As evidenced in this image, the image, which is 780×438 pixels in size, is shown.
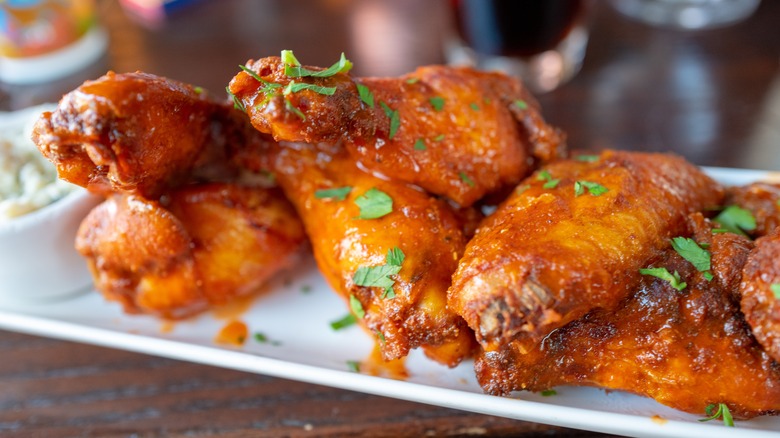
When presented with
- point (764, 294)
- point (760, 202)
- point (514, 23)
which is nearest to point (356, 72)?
point (514, 23)

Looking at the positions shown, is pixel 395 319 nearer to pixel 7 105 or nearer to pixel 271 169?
pixel 271 169

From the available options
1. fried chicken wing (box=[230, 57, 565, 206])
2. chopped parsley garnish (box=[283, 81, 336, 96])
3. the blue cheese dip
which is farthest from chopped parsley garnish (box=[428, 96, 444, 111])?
the blue cheese dip

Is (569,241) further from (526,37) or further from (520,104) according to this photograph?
(526,37)

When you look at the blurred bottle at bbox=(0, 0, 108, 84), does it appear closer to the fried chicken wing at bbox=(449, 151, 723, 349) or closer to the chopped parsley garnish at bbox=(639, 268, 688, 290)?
the fried chicken wing at bbox=(449, 151, 723, 349)

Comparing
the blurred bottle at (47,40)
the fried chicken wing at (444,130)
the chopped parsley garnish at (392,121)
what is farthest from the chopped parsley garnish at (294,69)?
the blurred bottle at (47,40)

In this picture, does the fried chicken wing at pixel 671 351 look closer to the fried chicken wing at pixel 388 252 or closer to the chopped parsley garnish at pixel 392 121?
the fried chicken wing at pixel 388 252

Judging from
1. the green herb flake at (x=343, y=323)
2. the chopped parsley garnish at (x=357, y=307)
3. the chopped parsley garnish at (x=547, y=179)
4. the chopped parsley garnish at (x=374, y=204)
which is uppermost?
the chopped parsley garnish at (x=547, y=179)

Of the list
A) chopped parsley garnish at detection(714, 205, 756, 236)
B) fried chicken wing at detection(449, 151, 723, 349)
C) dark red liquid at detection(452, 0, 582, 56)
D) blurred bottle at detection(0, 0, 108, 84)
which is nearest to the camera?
fried chicken wing at detection(449, 151, 723, 349)
